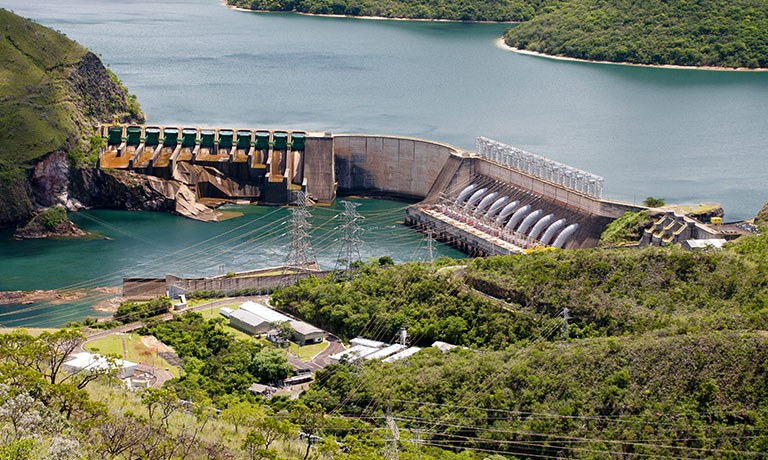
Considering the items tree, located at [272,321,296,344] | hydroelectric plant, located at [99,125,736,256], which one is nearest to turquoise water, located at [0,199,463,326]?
hydroelectric plant, located at [99,125,736,256]

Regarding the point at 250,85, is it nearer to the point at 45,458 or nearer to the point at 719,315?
the point at 719,315

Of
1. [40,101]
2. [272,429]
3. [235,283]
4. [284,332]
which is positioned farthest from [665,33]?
[272,429]

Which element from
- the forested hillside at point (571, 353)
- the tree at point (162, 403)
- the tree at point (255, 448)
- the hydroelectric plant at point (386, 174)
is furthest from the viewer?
the hydroelectric plant at point (386, 174)

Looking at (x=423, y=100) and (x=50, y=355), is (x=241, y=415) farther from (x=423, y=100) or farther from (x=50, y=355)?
(x=423, y=100)

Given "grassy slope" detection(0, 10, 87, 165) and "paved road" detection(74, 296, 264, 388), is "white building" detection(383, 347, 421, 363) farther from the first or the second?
"grassy slope" detection(0, 10, 87, 165)

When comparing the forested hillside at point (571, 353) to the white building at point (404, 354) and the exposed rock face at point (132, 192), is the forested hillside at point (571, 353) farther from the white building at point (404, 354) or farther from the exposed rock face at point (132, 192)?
the exposed rock face at point (132, 192)

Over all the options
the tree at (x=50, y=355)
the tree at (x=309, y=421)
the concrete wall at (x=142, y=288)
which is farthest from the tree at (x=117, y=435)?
the concrete wall at (x=142, y=288)
